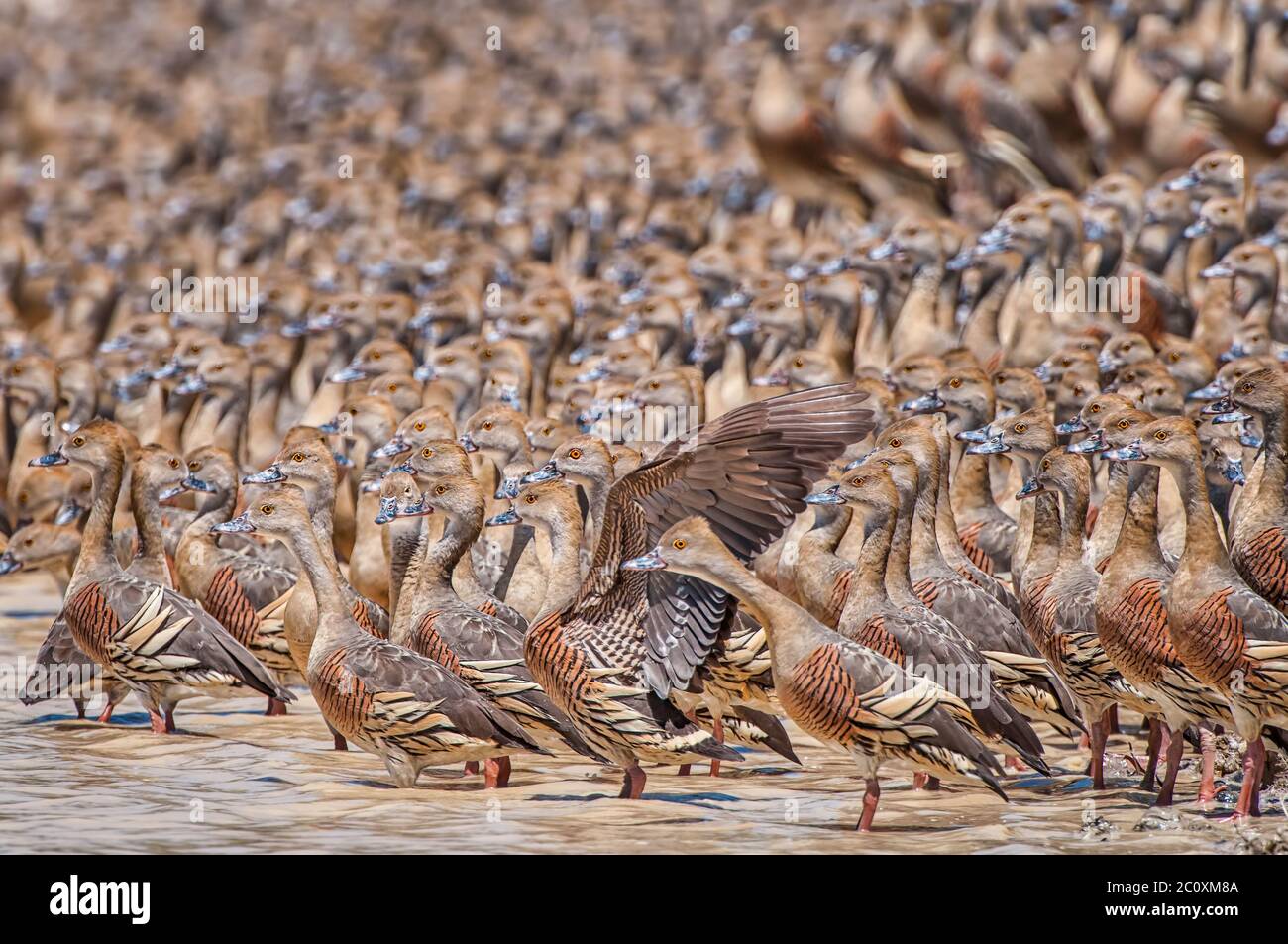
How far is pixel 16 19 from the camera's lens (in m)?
46.8

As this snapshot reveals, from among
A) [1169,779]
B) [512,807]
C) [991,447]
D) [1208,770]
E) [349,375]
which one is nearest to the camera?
[1169,779]

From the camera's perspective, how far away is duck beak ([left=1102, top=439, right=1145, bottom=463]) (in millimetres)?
9891

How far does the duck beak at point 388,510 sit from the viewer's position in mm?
11039

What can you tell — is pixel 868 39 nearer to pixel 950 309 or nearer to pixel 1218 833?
pixel 950 309

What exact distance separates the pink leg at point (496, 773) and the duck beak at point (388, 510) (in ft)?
5.02

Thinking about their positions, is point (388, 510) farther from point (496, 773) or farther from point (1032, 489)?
point (1032, 489)

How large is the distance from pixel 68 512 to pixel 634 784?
5.43 meters

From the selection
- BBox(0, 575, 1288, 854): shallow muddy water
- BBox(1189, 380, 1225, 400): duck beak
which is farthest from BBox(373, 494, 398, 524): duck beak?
BBox(1189, 380, 1225, 400): duck beak

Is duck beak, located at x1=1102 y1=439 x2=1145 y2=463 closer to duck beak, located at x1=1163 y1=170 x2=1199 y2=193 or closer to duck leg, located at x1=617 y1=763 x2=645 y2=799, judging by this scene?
duck leg, located at x1=617 y1=763 x2=645 y2=799

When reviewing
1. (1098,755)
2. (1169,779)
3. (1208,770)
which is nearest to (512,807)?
(1098,755)

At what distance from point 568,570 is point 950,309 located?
737cm

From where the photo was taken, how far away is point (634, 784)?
9766 mm

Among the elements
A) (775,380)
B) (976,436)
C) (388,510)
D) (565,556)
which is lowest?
(565,556)

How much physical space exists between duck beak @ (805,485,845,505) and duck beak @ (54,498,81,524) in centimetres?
568
